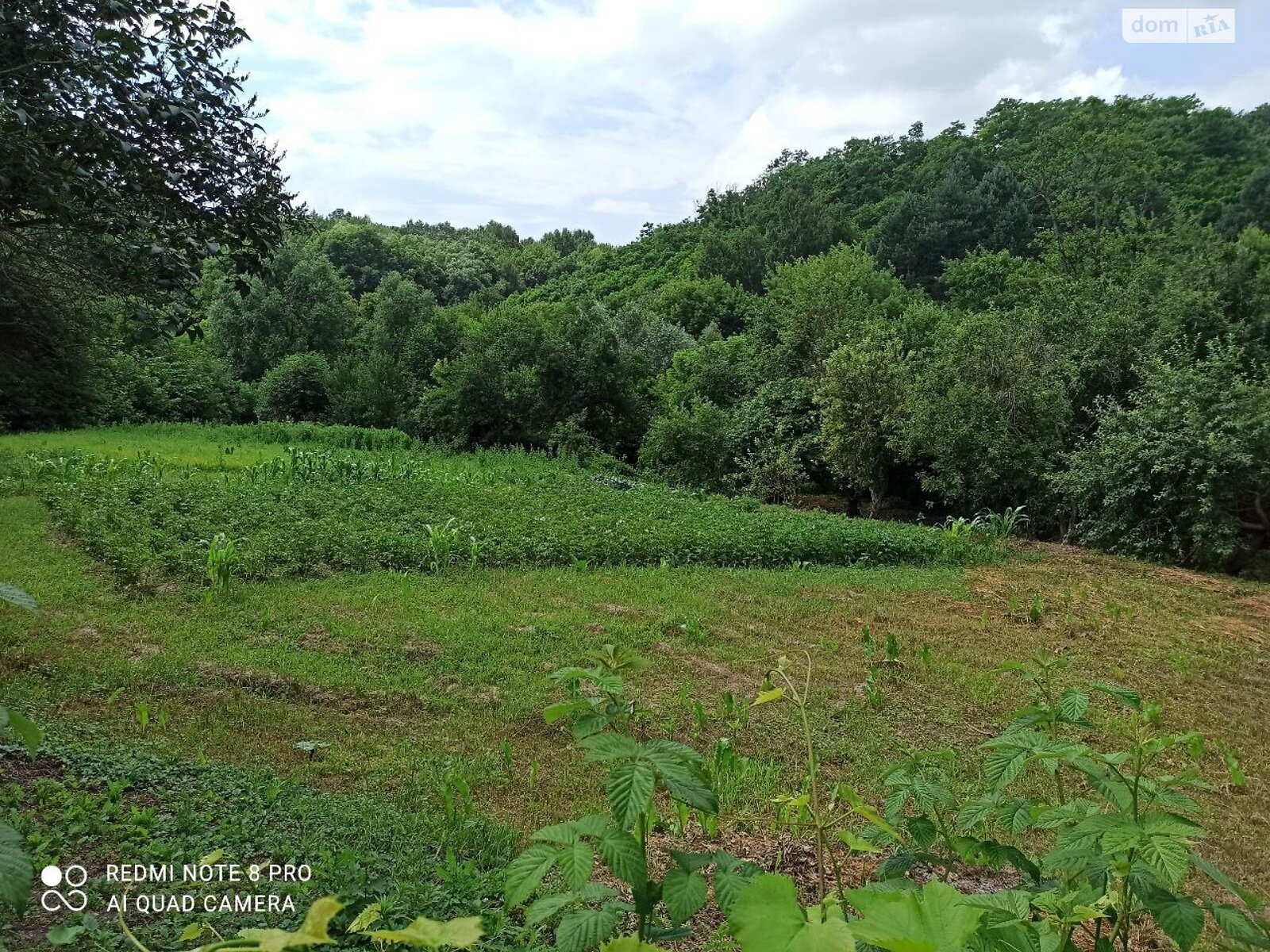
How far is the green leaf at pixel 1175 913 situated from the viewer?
125cm

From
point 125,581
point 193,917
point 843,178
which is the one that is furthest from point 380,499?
point 843,178

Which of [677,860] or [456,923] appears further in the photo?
[677,860]

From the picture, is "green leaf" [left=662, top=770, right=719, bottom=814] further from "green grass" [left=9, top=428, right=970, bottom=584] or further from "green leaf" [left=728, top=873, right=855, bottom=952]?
"green grass" [left=9, top=428, right=970, bottom=584]

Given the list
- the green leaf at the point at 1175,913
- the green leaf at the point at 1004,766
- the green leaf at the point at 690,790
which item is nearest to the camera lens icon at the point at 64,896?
the green leaf at the point at 690,790

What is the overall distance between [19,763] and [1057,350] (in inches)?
626

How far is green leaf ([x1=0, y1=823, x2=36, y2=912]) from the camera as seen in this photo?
1.02 metres

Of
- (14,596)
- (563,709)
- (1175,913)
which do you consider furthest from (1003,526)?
(14,596)

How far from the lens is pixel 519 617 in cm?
686

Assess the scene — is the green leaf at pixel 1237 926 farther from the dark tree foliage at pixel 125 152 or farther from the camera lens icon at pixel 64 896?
the dark tree foliage at pixel 125 152

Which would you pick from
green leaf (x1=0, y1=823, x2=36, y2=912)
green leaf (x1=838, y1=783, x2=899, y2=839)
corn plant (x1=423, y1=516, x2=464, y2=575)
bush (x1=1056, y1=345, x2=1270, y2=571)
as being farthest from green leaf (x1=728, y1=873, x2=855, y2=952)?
bush (x1=1056, y1=345, x2=1270, y2=571)

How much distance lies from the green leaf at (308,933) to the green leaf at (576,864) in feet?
1.69

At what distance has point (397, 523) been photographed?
9.53 meters

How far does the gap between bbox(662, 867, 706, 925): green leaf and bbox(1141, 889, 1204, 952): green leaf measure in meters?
0.74

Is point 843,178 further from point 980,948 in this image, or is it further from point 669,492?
point 980,948
